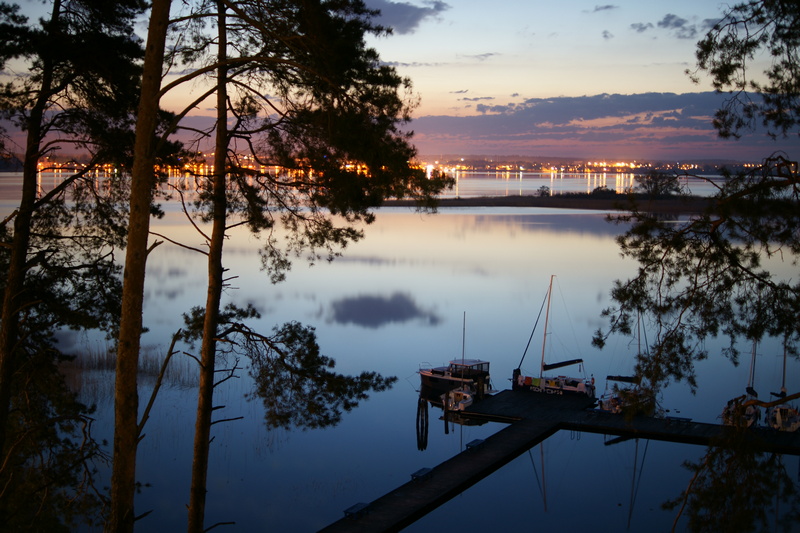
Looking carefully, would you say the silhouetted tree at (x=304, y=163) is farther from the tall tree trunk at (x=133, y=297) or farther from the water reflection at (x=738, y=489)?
the water reflection at (x=738, y=489)

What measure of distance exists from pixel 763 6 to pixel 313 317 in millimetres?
27555

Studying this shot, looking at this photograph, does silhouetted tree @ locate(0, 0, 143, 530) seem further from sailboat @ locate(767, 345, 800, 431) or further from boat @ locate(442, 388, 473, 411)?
sailboat @ locate(767, 345, 800, 431)

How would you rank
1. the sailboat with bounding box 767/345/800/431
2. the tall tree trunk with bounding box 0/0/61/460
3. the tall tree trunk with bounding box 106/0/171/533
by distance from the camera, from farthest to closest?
the sailboat with bounding box 767/345/800/431, the tall tree trunk with bounding box 0/0/61/460, the tall tree trunk with bounding box 106/0/171/533

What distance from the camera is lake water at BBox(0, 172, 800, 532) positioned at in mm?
14938

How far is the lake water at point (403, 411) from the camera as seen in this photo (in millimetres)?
14938

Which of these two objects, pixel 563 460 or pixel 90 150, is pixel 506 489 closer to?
pixel 563 460

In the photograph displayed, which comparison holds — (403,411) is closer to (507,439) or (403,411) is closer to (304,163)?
(507,439)

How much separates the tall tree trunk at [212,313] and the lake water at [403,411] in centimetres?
68

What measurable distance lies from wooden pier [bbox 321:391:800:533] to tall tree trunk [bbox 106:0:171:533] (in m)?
6.55

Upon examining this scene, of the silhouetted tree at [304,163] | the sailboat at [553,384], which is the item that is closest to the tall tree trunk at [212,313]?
the silhouetted tree at [304,163]

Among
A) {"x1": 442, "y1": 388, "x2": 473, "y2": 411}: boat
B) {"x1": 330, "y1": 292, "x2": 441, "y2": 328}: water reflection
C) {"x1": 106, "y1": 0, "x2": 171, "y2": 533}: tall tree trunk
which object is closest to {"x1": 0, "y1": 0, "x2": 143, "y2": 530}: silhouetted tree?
{"x1": 106, "y1": 0, "x2": 171, "y2": 533}: tall tree trunk

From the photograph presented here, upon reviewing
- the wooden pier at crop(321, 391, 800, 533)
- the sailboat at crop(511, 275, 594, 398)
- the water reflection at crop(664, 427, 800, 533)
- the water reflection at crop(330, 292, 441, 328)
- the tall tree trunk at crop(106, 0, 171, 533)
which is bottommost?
the wooden pier at crop(321, 391, 800, 533)

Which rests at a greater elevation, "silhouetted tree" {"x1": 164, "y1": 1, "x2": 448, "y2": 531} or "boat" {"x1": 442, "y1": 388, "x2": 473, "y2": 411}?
"silhouetted tree" {"x1": 164, "y1": 1, "x2": 448, "y2": 531}

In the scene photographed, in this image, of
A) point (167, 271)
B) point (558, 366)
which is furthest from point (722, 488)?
point (167, 271)
